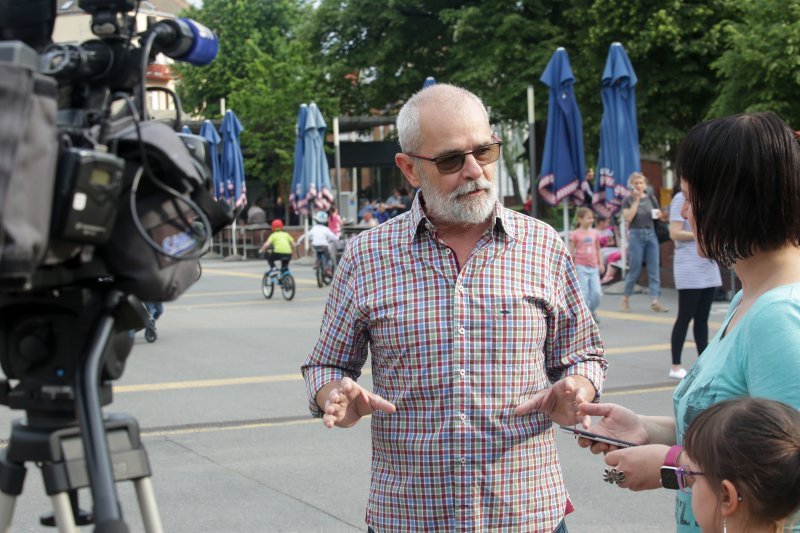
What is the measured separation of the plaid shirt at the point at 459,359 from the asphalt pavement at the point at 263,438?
118 cm

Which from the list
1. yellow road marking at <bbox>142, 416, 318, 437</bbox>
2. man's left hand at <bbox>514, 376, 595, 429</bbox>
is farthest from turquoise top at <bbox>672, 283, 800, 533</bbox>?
yellow road marking at <bbox>142, 416, 318, 437</bbox>

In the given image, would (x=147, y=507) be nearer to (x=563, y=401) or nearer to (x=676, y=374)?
(x=563, y=401)

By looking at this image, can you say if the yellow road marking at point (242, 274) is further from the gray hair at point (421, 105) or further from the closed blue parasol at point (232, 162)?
the gray hair at point (421, 105)

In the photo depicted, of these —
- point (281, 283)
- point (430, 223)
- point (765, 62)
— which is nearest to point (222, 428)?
point (430, 223)

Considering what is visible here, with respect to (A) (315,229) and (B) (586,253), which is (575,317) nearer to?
(B) (586,253)

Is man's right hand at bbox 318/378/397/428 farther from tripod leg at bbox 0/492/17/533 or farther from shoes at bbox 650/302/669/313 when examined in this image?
shoes at bbox 650/302/669/313

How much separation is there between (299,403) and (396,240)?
6.11 metres

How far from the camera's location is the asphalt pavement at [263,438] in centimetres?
571

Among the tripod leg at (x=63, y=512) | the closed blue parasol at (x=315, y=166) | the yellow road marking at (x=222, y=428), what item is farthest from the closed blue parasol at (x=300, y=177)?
the tripod leg at (x=63, y=512)

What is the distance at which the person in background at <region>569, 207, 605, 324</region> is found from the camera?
13602mm

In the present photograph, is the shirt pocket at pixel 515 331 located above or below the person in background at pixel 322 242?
above

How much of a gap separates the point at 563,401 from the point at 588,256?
432 inches

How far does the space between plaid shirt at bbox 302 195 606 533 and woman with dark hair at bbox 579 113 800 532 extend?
41cm

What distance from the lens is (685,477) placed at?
2.32 meters
